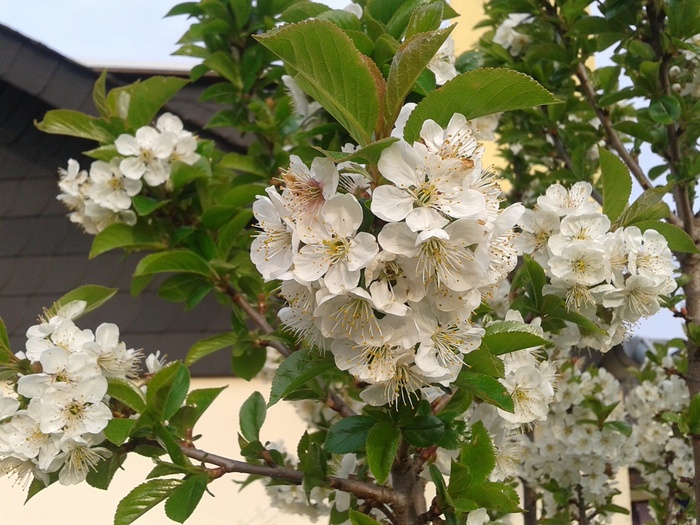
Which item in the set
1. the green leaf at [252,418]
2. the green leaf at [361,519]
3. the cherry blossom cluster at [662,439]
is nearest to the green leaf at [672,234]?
the green leaf at [361,519]

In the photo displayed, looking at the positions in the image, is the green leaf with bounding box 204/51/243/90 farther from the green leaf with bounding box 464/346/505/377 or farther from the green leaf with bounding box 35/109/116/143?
the green leaf with bounding box 464/346/505/377

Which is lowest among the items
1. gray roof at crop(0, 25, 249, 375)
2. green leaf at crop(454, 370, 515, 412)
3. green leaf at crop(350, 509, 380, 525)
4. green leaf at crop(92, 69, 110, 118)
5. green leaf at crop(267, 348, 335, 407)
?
gray roof at crop(0, 25, 249, 375)

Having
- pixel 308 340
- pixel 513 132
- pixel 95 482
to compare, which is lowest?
pixel 95 482

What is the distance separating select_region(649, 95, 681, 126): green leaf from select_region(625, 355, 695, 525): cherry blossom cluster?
1042mm

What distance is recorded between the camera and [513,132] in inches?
84.6

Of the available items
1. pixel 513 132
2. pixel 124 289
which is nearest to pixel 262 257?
pixel 513 132

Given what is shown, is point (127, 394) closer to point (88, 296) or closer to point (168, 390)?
point (168, 390)

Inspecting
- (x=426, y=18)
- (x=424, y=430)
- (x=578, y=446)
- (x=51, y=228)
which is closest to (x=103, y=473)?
(x=424, y=430)

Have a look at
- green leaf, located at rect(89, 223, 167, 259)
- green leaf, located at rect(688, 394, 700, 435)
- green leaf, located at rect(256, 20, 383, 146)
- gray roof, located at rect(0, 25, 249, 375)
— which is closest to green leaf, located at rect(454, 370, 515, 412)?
green leaf, located at rect(256, 20, 383, 146)

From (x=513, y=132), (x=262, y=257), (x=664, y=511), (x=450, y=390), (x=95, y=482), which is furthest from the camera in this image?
(x=664, y=511)

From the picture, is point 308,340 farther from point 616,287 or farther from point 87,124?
point 87,124

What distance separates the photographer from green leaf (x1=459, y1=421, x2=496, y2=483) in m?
0.98

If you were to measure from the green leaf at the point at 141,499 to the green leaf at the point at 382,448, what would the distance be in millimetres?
396

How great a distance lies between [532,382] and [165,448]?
658 millimetres
